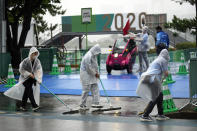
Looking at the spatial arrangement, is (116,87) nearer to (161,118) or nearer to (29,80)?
(29,80)

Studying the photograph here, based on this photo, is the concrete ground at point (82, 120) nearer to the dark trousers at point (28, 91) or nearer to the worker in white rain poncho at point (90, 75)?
the dark trousers at point (28, 91)

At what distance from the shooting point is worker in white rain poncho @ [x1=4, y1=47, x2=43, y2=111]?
11.3 m

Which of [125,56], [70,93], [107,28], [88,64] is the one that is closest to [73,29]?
[107,28]

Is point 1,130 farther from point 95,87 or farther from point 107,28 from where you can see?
point 107,28

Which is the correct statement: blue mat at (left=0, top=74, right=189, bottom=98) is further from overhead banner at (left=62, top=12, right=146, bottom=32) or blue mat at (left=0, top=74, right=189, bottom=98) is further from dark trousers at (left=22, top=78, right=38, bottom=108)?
overhead banner at (left=62, top=12, right=146, bottom=32)

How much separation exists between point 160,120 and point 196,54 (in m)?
17.7

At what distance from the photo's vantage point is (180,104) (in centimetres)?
1131

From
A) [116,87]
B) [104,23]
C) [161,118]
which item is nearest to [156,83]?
[161,118]

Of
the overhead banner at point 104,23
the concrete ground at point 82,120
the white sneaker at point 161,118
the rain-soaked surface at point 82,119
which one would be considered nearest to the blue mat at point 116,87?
the rain-soaked surface at point 82,119

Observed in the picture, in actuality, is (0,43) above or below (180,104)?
above

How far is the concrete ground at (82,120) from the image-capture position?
8.50 metres

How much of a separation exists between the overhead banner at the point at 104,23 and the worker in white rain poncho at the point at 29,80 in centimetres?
3945

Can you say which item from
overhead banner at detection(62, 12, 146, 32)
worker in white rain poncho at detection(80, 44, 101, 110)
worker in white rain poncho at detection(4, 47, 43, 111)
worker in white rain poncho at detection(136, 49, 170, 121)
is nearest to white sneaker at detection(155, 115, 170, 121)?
worker in white rain poncho at detection(136, 49, 170, 121)

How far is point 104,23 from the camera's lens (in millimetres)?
53094
